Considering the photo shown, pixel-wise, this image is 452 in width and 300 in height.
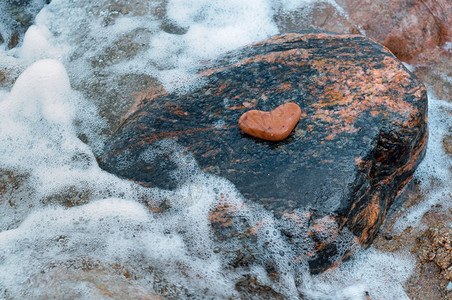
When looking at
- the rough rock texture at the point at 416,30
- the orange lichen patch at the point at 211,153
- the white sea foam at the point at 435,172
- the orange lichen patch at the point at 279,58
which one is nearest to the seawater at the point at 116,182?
the white sea foam at the point at 435,172

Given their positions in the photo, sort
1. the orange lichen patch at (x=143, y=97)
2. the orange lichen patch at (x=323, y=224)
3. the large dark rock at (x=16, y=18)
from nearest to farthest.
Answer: the orange lichen patch at (x=323, y=224) < the orange lichen patch at (x=143, y=97) < the large dark rock at (x=16, y=18)

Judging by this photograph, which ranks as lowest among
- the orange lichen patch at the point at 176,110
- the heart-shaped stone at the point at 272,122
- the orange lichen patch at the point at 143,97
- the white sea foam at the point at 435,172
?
the white sea foam at the point at 435,172

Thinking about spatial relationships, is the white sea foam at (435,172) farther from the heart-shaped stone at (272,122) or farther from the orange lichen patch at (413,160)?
the heart-shaped stone at (272,122)

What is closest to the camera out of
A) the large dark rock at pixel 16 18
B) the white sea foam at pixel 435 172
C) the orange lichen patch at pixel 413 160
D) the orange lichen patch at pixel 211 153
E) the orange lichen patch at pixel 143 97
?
the orange lichen patch at pixel 211 153

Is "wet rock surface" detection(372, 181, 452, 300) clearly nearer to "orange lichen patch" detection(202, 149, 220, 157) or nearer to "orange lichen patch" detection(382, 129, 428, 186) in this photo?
"orange lichen patch" detection(382, 129, 428, 186)

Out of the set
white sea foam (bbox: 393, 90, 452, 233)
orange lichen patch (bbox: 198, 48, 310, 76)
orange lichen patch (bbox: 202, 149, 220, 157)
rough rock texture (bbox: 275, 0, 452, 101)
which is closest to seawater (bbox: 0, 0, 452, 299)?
white sea foam (bbox: 393, 90, 452, 233)

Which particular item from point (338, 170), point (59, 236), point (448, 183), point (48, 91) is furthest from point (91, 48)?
point (448, 183)
